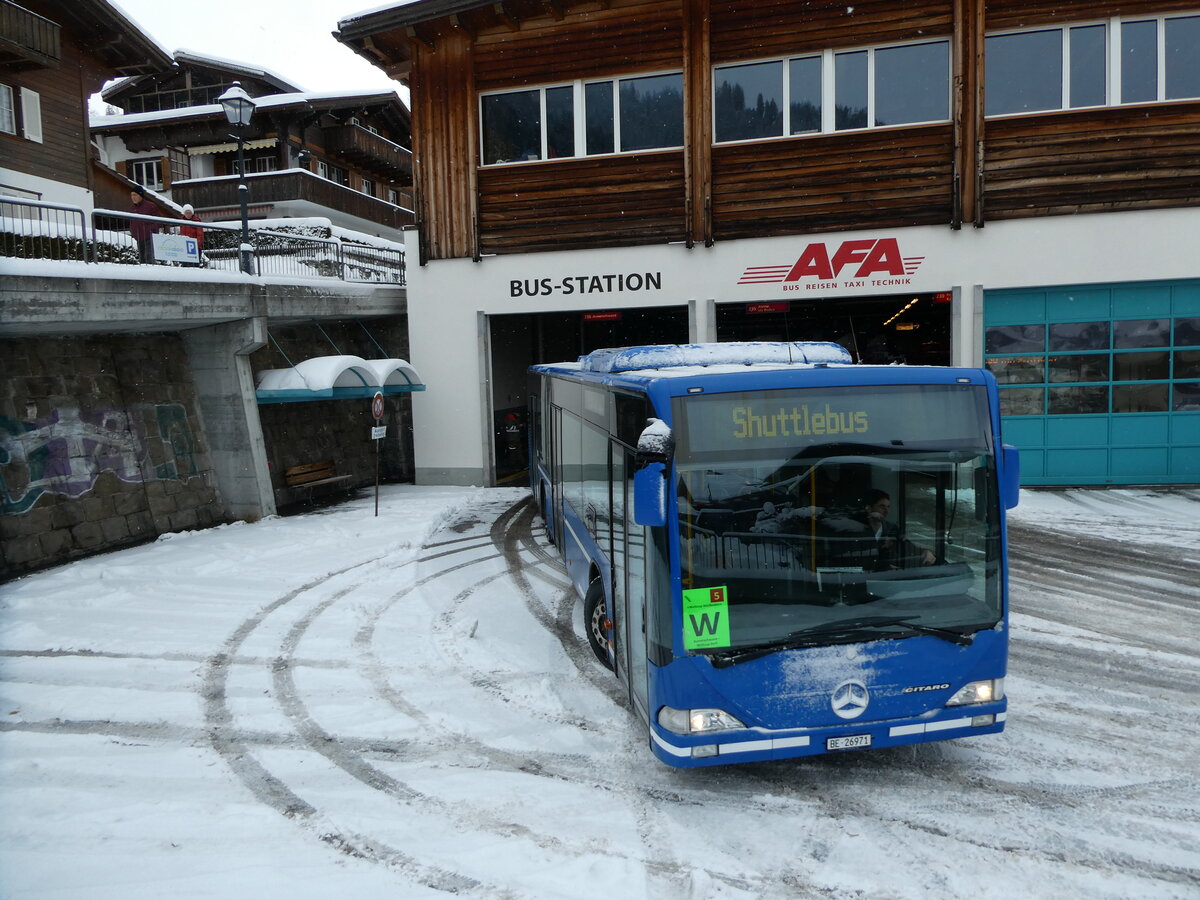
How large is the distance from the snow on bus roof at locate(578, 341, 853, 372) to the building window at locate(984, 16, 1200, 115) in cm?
1160

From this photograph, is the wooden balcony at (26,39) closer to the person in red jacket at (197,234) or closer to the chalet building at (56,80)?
the chalet building at (56,80)

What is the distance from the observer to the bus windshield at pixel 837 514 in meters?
4.90

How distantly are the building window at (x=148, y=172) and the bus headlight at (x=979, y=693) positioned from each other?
40229 millimetres

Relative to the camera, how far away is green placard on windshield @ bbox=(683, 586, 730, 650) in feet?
16.0

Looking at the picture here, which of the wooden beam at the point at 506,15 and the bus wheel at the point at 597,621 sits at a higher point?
the wooden beam at the point at 506,15

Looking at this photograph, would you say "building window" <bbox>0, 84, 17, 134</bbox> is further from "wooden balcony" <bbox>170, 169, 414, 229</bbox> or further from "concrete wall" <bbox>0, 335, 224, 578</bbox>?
"concrete wall" <bbox>0, 335, 224, 578</bbox>

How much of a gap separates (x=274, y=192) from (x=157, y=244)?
20.5 m

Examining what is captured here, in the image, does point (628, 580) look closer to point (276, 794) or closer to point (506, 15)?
point (276, 794)

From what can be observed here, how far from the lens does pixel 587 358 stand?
8.90m

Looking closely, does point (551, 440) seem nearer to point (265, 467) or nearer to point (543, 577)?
point (543, 577)

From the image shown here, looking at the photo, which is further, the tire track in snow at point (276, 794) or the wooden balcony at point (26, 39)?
the wooden balcony at point (26, 39)

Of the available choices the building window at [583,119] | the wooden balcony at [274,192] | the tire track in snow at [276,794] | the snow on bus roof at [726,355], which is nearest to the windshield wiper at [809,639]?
the tire track in snow at [276,794]

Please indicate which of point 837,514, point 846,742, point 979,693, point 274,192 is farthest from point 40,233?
point 274,192

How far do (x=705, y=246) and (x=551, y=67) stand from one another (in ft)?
16.2
